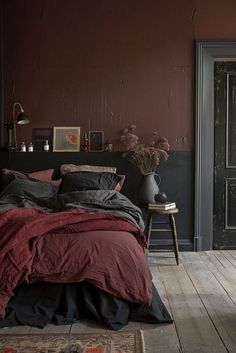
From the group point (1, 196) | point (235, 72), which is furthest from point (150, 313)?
point (235, 72)

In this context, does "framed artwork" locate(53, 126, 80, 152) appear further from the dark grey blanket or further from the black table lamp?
the dark grey blanket

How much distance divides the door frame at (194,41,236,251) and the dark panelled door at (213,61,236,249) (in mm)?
141

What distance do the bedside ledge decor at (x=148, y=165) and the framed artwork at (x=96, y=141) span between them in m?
0.38

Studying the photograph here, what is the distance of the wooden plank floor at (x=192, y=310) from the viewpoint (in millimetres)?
2658

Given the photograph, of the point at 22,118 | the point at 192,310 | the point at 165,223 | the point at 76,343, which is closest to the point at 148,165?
the point at 165,223

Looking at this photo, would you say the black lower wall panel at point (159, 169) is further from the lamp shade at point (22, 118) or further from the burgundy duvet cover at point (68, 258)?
the burgundy duvet cover at point (68, 258)

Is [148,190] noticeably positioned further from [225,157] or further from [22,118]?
[22,118]

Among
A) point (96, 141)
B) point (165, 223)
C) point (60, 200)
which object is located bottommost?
point (165, 223)

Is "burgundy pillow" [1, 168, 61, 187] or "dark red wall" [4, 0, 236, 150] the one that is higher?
"dark red wall" [4, 0, 236, 150]

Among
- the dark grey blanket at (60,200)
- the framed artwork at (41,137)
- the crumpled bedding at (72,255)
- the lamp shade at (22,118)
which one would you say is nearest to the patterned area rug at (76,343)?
the crumpled bedding at (72,255)

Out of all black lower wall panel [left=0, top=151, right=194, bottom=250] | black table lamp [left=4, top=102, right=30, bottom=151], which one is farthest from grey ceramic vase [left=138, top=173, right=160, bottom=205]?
black table lamp [left=4, top=102, right=30, bottom=151]

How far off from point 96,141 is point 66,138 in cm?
36

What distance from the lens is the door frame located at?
5266 mm

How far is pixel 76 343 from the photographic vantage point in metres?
2.62
